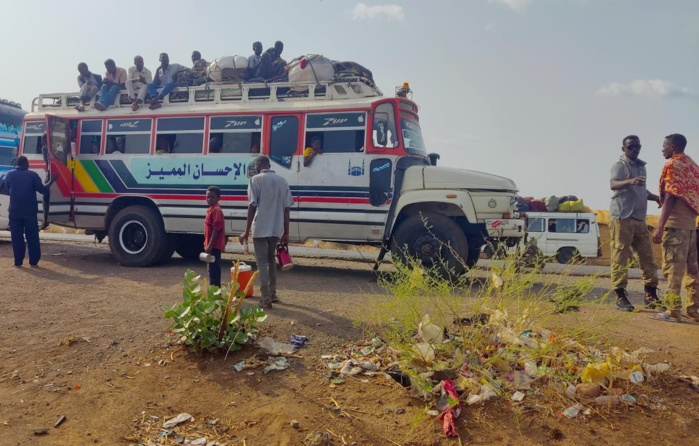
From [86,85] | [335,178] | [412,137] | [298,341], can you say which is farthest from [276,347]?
[86,85]

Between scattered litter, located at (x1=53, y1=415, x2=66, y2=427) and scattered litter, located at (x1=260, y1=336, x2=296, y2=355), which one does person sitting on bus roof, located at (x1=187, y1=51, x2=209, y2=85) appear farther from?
scattered litter, located at (x1=53, y1=415, x2=66, y2=427)

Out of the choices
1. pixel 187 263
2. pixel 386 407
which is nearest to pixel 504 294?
pixel 386 407

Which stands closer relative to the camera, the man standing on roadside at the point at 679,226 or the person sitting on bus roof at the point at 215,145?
the man standing on roadside at the point at 679,226

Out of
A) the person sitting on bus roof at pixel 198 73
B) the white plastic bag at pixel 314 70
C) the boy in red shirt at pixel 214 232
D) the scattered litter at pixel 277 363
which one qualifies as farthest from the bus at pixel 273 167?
the scattered litter at pixel 277 363

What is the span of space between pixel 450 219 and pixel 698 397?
3857 mm

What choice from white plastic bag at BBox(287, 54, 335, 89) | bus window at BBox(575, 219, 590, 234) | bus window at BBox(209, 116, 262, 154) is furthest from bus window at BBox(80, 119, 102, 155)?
bus window at BBox(575, 219, 590, 234)

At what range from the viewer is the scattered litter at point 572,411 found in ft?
11.3

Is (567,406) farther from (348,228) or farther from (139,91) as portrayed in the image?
(139,91)

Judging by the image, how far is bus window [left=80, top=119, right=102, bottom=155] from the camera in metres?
8.89

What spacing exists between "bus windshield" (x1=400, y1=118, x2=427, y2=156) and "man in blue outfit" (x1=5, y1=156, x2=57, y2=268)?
18.8 feet

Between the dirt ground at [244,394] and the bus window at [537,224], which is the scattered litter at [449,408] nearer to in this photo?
the dirt ground at [244,394]

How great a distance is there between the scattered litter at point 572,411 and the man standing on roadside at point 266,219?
3.10 m

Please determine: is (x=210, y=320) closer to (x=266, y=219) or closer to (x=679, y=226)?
(x=266, y=219)

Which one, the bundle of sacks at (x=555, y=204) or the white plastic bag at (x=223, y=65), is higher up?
the white plastic bag at (x=223, y=65)
